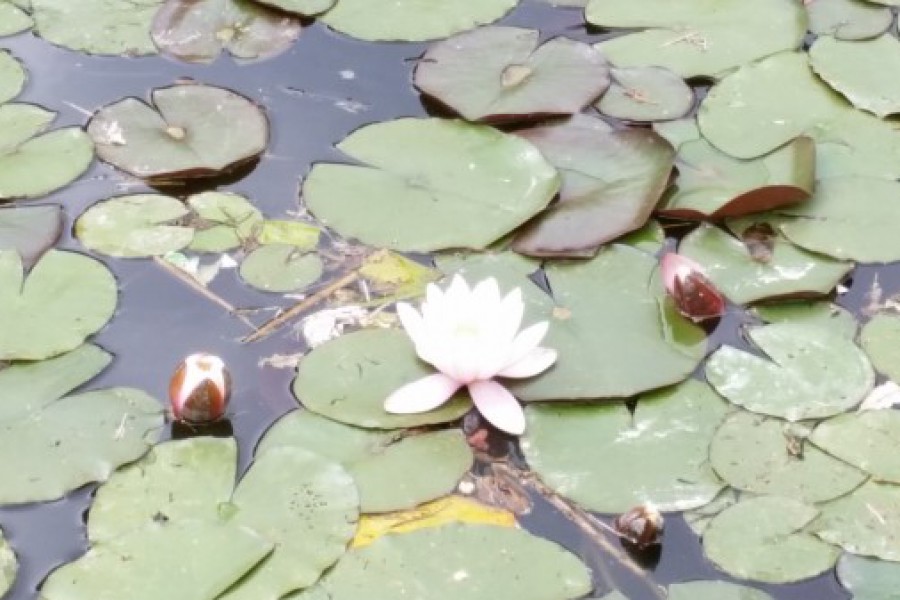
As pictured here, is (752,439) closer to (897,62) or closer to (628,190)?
(628,190)

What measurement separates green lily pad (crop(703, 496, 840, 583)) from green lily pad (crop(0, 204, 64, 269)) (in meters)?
1.51

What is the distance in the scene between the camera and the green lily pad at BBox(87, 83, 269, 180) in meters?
2.81

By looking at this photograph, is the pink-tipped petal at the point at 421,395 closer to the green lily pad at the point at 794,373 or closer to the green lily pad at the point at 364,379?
the green lily pad at the point at 364,379

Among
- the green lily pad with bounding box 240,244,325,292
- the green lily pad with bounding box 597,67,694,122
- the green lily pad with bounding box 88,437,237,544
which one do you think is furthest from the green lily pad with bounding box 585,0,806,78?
the green lily pad with bounding box 88,437,237,544

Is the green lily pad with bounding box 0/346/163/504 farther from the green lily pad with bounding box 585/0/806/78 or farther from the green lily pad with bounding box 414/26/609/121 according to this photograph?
the green lily pad with bounding box 585/0/806/78

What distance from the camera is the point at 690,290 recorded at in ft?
7.82

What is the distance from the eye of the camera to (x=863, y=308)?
249 centimetres

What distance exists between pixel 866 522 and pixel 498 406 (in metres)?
0.66

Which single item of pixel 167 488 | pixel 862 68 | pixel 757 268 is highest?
pixel 862 68

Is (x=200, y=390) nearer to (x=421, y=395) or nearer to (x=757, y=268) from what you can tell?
(x=421, y=395)

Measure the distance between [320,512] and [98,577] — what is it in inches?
14.7

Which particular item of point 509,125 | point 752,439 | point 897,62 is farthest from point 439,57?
point 752,439

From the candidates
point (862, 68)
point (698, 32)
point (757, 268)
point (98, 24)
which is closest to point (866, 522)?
point (757, 268)

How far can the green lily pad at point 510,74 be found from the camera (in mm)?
2912
